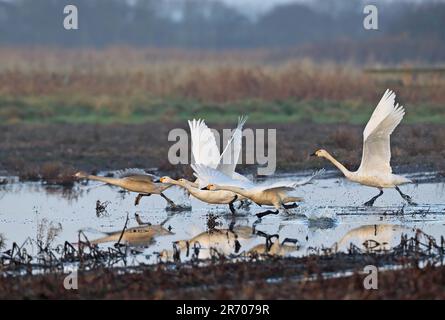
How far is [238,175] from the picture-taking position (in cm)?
1449

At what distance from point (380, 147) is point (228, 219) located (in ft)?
7.52

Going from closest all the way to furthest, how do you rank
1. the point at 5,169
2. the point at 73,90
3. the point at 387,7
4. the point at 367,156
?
the point at 367,156 < the point at 5,169 < the point at 73,90 < the point at 387,7

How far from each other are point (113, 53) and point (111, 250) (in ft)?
119

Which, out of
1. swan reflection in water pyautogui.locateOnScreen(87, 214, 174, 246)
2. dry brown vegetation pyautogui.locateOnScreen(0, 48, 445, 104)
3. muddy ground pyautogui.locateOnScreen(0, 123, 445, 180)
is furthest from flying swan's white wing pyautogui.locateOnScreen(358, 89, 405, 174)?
dry brown vegetation pyautogui.locateOnScreen(0, 48, 445, 104)

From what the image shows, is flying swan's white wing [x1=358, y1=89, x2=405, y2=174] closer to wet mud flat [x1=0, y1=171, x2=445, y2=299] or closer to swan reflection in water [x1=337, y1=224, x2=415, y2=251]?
wet mud flat [x1=0, y1=171, x2=445, y2=299]

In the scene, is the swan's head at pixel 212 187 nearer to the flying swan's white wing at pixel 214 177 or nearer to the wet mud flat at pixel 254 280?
the flying swan's white wing at pixel 214 177

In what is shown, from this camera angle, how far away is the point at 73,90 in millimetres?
31406

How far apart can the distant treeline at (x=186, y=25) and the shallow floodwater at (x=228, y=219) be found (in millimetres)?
38354

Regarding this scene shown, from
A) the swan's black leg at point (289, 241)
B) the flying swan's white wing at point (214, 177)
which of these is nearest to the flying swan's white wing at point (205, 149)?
the flying swan's white wing at point (214, 177)

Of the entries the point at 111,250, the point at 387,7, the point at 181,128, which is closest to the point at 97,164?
the point at 181,128

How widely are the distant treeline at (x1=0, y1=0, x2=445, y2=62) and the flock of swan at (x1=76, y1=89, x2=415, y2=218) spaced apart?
1569 inches

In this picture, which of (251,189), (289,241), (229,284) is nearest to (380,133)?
(251,189)

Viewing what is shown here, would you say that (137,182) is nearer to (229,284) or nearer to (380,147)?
(380,147)

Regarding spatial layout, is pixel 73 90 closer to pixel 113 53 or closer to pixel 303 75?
pixel 303 75
